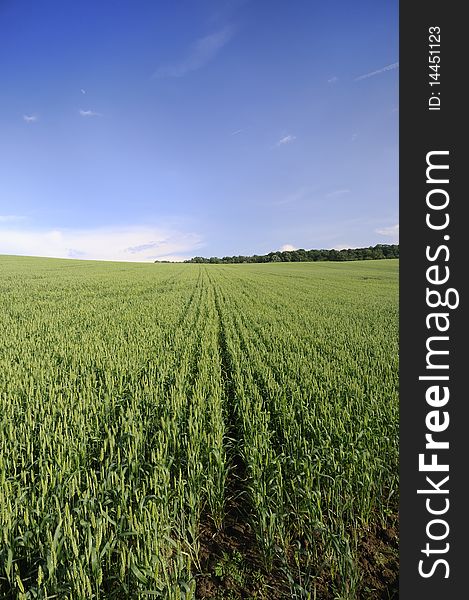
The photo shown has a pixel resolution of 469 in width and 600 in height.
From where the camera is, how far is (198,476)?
11.9 ft

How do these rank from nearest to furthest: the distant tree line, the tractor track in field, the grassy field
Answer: the grassy field, the tractor track in field, the distant tree line

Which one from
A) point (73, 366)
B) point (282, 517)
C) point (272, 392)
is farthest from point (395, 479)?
point (73, 366)

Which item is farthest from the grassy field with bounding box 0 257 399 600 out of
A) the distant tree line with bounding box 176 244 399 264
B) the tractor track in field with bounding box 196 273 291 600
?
the distant tree line with bounding box 176 244 399 264

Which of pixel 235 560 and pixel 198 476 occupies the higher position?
pixel 198 476

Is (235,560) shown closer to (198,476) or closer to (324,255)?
(198,476)

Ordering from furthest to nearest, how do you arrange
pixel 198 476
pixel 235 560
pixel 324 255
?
pixel 324 255, pixel 198 476, pixel 235 560

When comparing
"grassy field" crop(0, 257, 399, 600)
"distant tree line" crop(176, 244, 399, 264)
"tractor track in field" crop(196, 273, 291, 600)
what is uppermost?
"distant tree line" crop(176, 244, 399, 264)

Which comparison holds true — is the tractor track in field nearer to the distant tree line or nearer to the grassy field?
the grassy field

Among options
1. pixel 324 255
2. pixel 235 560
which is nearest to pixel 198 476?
pixel 235 560

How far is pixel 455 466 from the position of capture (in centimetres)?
296

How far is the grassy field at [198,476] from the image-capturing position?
8.87ft

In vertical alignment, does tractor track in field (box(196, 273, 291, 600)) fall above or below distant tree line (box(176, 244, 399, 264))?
below

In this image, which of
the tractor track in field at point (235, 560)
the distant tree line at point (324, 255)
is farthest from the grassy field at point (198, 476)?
the distant tree line at point (324, 255)

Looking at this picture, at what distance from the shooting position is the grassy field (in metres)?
2.71
